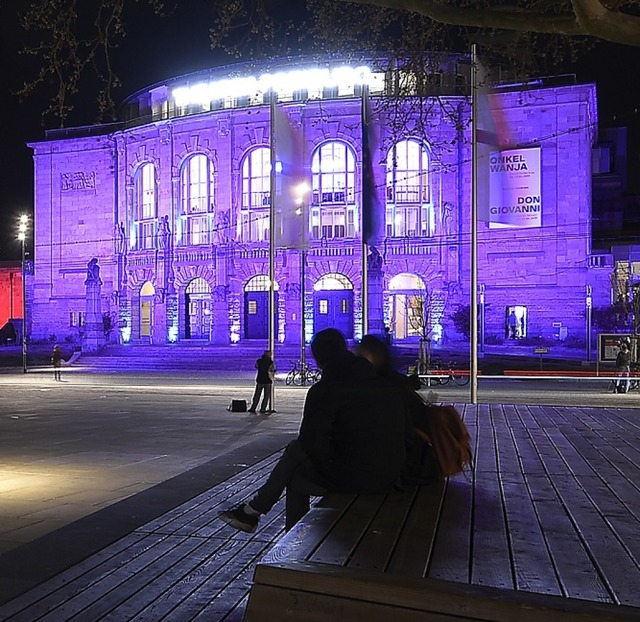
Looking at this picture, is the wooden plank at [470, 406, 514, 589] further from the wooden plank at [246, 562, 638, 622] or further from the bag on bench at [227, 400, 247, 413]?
the bag on bench at [227, 400, 247, 413]

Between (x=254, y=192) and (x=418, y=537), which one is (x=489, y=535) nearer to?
(x=418, y=537)

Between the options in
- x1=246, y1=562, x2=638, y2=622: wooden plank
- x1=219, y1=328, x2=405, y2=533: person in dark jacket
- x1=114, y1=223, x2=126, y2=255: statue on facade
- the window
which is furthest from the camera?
x1=114, y1=223, x2=126, y2=255: statue on facade

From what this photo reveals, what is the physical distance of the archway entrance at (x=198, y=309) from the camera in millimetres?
66250

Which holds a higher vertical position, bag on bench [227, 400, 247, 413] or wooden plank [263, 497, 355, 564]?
wooden plank [263, 497, 355, 564]

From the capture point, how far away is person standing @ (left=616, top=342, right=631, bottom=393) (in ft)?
101

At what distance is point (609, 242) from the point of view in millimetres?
62938

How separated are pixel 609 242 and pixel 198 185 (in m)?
34.3

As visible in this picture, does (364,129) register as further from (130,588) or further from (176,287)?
(176,287)

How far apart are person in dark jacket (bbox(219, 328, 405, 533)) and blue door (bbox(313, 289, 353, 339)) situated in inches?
2218

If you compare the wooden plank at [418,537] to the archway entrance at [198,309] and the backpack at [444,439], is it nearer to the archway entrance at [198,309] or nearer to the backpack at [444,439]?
the backpack at [444,439]

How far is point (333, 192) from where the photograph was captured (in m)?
62.1

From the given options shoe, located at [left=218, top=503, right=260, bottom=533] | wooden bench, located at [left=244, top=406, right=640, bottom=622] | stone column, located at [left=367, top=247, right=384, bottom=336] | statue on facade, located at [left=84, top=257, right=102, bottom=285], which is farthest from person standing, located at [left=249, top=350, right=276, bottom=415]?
statue on facade, located at [left=84, top=257, right=102, bottom=285]

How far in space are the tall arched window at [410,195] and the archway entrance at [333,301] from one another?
570cm

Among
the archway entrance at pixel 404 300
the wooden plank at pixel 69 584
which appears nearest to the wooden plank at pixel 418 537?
the wooden plank at pixel 69 584
